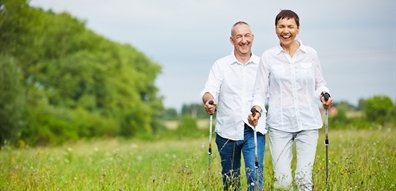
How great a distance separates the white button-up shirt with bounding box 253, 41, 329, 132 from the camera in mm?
6801

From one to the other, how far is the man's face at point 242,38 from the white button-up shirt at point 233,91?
13cm

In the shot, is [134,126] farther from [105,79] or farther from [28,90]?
[28,90]

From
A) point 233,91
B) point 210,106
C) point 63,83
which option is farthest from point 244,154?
point 63,83

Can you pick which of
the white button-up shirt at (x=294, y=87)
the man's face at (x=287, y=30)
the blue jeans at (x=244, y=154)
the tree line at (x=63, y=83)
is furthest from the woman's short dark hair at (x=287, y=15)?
the tree line at (x=63, y=83)

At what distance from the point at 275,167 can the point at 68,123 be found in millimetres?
49775

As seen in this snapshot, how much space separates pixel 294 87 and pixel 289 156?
0.69 metres

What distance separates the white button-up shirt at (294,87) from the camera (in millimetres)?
6801

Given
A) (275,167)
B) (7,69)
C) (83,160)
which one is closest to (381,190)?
(275,167)

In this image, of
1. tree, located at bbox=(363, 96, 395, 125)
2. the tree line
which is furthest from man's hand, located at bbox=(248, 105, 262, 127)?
tree, located at bbox=(363, 96, 395, 125)

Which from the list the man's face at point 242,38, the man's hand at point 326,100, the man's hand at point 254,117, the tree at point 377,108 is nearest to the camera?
the man's hand at point 326,100

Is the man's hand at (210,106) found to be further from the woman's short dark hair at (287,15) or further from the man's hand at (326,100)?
the man's hand at (326,100)

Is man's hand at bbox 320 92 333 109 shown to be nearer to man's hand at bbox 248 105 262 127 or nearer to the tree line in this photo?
man's hand at bbox 248 105 262 127

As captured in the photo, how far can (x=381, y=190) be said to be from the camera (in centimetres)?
735

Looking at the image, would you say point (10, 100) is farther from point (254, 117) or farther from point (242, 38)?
point (254, 117)
